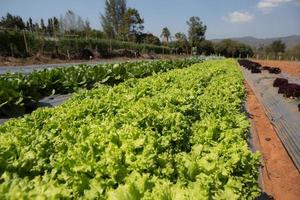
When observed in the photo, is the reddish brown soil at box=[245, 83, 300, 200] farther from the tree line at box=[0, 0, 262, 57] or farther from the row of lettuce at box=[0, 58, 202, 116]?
the tree line at box=[0, 0, 262, 57]

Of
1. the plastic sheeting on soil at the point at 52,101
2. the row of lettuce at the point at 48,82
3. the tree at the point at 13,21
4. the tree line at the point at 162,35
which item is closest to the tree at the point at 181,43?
the tree line at the point at 162,35

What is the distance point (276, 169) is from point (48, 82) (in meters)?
7.38

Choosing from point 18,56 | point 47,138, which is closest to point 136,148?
point 47,138

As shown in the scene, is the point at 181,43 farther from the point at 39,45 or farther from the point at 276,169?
the point at 276,169

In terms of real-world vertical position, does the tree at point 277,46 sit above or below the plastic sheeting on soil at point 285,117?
below

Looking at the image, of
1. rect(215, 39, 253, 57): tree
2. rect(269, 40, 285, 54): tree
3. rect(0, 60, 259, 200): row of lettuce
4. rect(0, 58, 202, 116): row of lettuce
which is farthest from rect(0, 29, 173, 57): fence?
rect(269, 40, 285, 54): tree

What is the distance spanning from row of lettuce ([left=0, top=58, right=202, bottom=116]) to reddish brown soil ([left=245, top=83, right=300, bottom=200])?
5.81 meters

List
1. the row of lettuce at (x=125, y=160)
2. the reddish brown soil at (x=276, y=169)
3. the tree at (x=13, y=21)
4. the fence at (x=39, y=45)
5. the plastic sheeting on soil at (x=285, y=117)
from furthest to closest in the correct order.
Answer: the tree at (x=13, y=21) → the fence at (x=39, y=45) → the plastic sheeting on soil at (x=285, y=117) → the reddish brown soil at (x=276, y=169) → the row of lettuce at (x=125, y=160)

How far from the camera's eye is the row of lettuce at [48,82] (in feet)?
29.3

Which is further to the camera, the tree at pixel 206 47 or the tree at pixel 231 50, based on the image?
the tree at pixel 231 50

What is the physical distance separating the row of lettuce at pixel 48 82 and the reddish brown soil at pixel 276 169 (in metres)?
5.81

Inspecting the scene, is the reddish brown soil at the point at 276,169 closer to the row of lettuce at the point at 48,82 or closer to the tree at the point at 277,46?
the row of lettuce at the point at 48,82

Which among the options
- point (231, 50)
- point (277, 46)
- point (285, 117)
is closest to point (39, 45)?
point (285, 117)

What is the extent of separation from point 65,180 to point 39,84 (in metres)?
8.28
